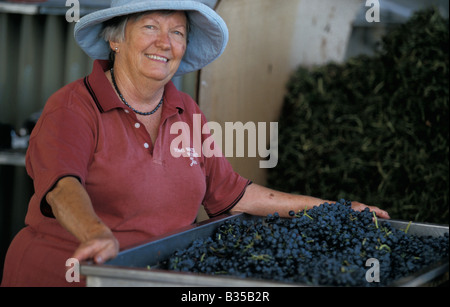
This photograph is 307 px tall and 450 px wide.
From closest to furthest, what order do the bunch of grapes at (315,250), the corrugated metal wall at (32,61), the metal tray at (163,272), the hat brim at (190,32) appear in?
1. the metal tray at (163,272)
2. the bunch of grapes at (315,250)
3. the hat brim at (190,32)
4. the corrugated metal wall at (32,61)

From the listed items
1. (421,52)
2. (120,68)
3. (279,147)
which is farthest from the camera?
(279,147)

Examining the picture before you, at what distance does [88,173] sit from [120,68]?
1.41ft

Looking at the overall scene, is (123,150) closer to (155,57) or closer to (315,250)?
(155,57)

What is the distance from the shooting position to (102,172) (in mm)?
1736

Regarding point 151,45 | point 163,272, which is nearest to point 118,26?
point 151,45

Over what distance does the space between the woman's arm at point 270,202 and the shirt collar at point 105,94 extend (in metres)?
0.44

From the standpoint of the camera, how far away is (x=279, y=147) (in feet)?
11.3

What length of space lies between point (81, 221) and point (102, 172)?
16.3 inches

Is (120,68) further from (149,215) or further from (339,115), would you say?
(339,115)

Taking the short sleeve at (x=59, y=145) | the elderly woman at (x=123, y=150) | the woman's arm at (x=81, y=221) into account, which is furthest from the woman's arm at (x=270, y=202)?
the woman's arm at (x=81, y=221)

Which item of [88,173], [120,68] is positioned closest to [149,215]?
[88,173]

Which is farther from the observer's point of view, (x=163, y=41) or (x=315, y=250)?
(x=163, y=41)

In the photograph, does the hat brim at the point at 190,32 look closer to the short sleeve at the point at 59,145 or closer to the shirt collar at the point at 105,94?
the shirt collar at the point at 105,94

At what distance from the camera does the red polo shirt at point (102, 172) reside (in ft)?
5.28
